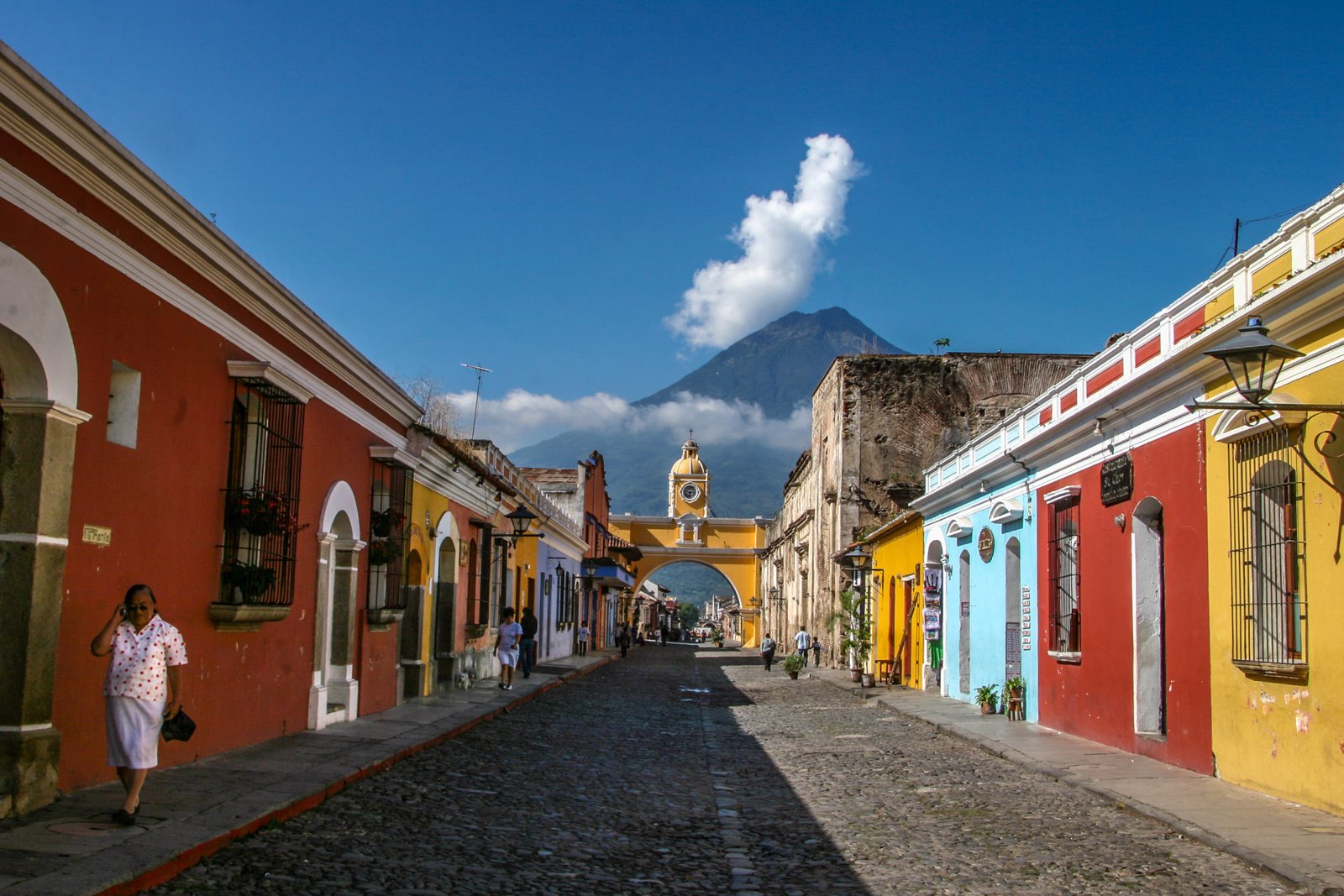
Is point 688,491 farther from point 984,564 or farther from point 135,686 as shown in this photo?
point 135,686

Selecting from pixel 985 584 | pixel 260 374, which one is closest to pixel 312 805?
pixel 260 374

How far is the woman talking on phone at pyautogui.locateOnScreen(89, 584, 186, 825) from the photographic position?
5969mm

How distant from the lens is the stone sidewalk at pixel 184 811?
196 inches

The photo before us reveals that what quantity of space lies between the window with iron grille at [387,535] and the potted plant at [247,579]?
3764mm

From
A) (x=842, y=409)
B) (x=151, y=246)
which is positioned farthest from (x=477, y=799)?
(x=842, y=409)

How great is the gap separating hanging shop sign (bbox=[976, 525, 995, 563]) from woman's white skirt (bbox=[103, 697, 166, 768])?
1253 centimetres

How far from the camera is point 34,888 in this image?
464cm

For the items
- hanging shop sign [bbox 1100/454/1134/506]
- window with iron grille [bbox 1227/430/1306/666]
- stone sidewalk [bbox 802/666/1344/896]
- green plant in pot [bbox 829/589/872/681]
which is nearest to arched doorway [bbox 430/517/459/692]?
stone sidewalk [bbox 802/666/1344/896]

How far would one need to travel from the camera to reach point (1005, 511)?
1560cm

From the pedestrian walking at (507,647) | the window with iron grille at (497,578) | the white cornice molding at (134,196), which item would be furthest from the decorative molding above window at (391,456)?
the window with iron grille at (497,578)

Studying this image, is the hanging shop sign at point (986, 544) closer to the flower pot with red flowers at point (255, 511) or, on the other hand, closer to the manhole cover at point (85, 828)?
the flower pot with red flowers at point (255, 511)

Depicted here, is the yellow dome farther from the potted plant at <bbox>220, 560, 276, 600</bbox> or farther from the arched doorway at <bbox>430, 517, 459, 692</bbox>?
the potted plant at <bbox>220, 560, 276, 600</bbox>

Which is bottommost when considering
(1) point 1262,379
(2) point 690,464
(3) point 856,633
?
(3) point 856,633

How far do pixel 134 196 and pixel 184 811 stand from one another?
3543 millimetres
